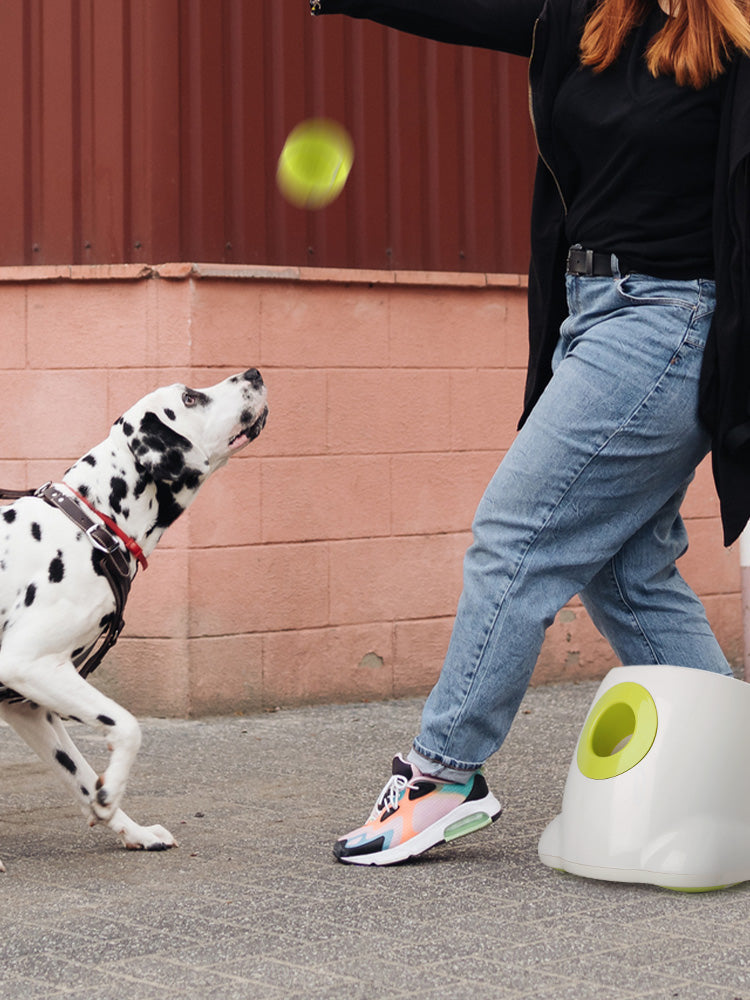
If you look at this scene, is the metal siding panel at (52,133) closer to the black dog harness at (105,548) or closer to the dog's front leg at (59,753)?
Result: the black dog harness at (105,548)

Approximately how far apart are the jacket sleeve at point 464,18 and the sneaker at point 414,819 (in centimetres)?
182

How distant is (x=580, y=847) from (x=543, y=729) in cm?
219

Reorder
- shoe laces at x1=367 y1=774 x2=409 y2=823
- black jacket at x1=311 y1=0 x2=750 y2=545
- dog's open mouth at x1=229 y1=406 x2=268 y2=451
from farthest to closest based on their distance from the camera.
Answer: dog's open mouth at x1=229 y1=406 x2=268 y2=451
shoe laces at x1=367 y1=774 x2=409 y2=823
black jacket at x1=311 y1=0 x2=750 y2=545

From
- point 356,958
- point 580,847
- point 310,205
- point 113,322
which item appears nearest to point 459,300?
point 310,205

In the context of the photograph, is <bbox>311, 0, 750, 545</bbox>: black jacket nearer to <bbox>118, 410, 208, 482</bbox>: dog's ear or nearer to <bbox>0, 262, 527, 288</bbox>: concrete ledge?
<bbox>118, 410, 208, 482</bbox>: dog's ear

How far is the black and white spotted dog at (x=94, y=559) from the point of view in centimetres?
381

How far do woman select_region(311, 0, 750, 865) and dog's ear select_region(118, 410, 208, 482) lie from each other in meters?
0.88

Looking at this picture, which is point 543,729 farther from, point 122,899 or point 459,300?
point 122,899

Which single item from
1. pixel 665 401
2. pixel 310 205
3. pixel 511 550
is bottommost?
pixel 511 550

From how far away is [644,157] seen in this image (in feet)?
11.5

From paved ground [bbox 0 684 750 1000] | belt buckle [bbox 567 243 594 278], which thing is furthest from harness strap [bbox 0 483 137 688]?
belt buckle [bbox 567 243 594 278]

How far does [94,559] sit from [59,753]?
576 millimetres

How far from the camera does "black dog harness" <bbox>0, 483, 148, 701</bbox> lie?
3885 mm

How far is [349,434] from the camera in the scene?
20.8ft
